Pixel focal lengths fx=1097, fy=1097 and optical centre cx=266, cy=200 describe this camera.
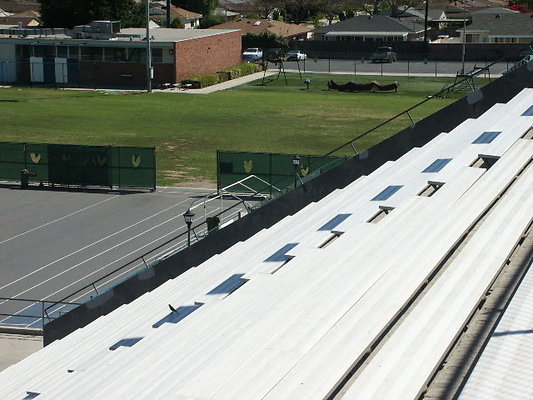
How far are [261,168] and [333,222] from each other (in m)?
19.8

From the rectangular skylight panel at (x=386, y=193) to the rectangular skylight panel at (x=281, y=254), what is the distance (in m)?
2.53

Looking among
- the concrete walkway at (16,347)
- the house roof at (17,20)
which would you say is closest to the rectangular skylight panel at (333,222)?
the concrete walkway at (16,347)

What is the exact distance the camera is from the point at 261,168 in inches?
1599

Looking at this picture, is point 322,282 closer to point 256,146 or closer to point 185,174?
point 185,174

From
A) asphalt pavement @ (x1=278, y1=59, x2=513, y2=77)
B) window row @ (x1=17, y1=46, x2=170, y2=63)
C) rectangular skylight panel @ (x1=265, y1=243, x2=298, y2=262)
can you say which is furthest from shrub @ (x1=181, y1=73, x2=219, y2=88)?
rectangular skylight panel @ (x1=265, y1=243, x2=298, y2=262)

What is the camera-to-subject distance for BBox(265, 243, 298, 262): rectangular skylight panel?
1891 cm

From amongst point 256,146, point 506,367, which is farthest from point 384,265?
point 256,146

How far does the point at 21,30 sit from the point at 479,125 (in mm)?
58800

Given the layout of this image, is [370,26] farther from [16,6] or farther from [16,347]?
[16,347]

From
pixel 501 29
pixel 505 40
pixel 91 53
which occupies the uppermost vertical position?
pixel 501 29

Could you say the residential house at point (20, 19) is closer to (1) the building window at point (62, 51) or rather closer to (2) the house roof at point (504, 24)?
(1) the building window at point (62, 51)

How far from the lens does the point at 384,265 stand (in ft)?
51.9

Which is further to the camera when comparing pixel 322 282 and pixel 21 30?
pixel 21 30

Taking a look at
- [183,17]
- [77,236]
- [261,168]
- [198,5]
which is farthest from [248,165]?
[198,5]
